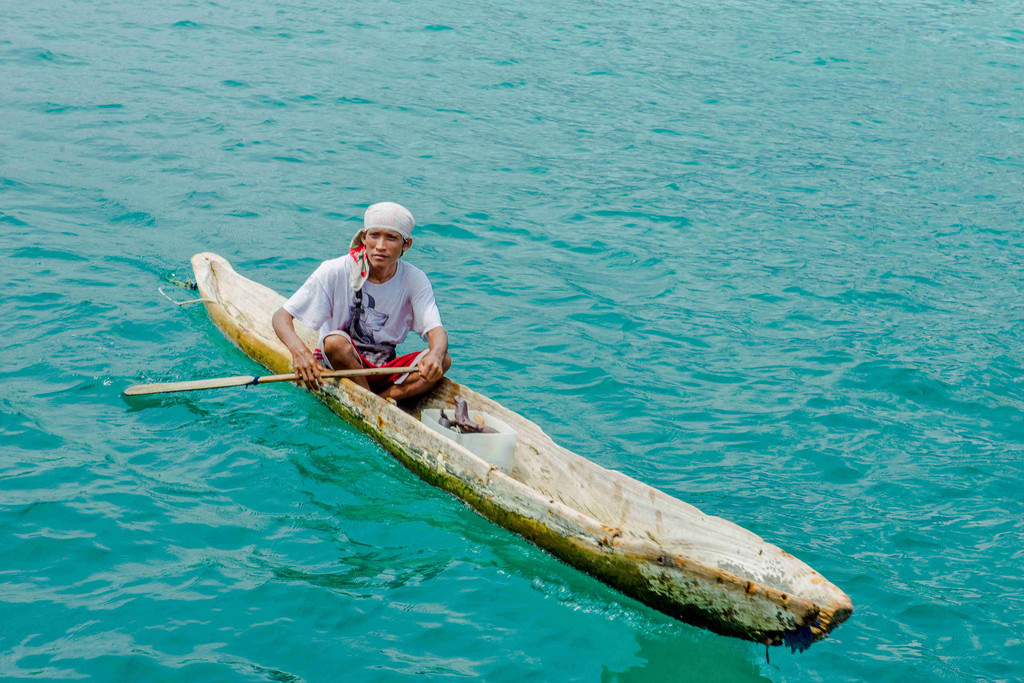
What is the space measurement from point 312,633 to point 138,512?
4.34 feet

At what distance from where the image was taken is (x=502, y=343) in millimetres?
7293

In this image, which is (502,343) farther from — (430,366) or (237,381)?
(237,381)

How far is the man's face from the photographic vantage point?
17.3 ft

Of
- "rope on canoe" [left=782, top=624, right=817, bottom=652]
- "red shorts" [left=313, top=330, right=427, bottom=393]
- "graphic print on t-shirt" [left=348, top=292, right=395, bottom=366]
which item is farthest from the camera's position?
"red shorts" [left=313, top=330, right=427, bottom=393]

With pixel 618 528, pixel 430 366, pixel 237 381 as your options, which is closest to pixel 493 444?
pixel 430 366

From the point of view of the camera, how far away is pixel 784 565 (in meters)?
3.82

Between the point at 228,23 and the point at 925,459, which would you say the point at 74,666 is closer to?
the point at 925,459

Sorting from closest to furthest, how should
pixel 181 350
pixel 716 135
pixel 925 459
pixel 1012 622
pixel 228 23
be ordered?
pixel 1012 622
pixel 925 459
pixel 181 350
pixel 716 135
pixel 228 23

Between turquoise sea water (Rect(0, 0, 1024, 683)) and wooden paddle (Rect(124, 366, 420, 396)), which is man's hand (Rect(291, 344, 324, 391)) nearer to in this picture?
wooden paddle (Rect(124, 366, 420, 396))

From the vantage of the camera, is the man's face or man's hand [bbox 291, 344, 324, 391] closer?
the man's face

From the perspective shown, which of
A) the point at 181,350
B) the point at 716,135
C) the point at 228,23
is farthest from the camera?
the point at 228,23

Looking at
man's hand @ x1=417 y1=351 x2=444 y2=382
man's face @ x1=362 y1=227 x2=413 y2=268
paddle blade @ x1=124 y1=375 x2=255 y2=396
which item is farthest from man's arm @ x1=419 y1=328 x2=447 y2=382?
paddle blade @ x1=124 y1=375 x2=255 y2=396

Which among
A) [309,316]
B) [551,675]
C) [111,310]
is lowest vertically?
[551,675]

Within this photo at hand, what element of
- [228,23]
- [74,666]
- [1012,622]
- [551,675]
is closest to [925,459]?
[1012,622]
